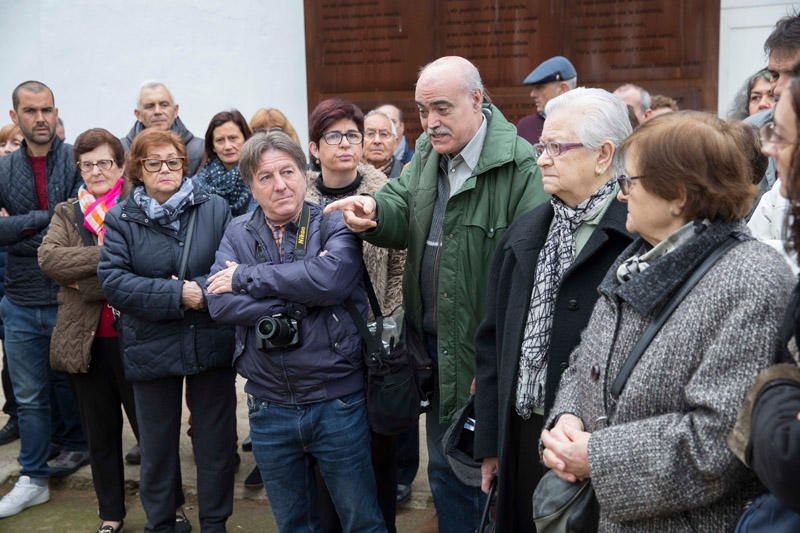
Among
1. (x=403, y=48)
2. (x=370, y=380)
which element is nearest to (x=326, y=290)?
(x=370, y=380)

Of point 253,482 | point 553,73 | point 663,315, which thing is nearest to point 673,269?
point 663,315

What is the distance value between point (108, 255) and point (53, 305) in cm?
123

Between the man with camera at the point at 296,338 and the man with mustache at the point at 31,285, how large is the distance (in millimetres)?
1827

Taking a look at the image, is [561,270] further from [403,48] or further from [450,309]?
[403,48]

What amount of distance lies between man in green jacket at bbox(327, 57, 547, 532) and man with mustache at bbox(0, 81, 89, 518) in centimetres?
232

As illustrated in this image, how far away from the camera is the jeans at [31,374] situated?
4.68m

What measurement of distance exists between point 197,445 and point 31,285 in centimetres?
152

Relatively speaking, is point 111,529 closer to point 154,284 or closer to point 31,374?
point 31,374

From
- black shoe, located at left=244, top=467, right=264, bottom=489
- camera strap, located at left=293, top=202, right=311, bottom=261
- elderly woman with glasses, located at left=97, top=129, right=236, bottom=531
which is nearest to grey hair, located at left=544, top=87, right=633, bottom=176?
camera strap, located at left=293, top=202, right=311, bottom=261

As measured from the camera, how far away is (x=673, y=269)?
1986 mm

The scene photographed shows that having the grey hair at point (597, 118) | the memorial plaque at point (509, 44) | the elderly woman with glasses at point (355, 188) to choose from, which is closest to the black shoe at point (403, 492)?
the elderly woman with glasses at point (355, 188)

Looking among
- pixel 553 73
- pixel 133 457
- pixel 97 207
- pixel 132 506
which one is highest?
pixel 553 73

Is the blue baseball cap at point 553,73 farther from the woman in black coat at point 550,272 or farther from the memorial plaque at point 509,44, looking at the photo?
the woman in black coat at point 550,272

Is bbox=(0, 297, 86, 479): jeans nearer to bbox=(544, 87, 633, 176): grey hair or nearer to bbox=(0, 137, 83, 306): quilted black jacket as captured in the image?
bbox=(0, 137, 83, 306): quilted black jacket
